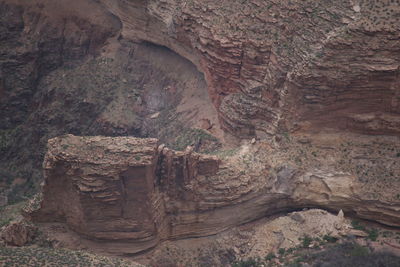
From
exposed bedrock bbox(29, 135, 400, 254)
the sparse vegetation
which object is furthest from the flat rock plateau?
the sparse vegetation

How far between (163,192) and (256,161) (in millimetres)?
6171

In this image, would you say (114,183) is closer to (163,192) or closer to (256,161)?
(163,192)

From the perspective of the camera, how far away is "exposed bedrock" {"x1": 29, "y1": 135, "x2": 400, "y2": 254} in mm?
50219

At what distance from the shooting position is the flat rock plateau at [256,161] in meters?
51.0

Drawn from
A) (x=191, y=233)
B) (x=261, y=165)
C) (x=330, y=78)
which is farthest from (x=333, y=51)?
(x=191, y=233)

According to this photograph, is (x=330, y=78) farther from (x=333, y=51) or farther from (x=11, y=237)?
(x=11, y=237)

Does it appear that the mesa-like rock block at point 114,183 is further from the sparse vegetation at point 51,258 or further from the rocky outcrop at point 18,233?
the sparse vegetation at point 51,258

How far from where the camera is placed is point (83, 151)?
1984 inches

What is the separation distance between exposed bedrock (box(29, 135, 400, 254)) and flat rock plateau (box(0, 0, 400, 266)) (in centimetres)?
7

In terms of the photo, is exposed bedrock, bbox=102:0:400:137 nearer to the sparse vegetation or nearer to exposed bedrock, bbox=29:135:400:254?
exposed bedrock, bbox=29:135:400:254

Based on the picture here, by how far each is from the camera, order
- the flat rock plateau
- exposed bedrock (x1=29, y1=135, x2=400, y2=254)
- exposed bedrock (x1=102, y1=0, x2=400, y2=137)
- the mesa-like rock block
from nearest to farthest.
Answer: the mesa-like rock block < exposed bedrock (x1=29, y1=135, x2=400, y2=254) < the flat rock plateau < exposed bedrock (x1=102, y1=0, x2=400, y2=137)

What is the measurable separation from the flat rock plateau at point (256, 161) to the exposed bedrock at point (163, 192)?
0.23ft

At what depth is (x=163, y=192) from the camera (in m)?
52.6

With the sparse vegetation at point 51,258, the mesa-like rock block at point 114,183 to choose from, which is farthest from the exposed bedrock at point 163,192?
the sparse vegetation at point 51,258
